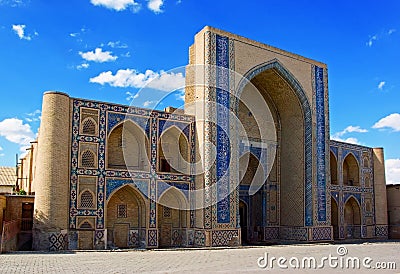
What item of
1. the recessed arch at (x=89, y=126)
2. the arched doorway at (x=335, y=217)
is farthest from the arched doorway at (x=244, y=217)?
the recessed arch at (x=89, y=126)

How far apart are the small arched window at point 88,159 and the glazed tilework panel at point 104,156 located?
186 mm

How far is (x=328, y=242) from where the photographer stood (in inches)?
861

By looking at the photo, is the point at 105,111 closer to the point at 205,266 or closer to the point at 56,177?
the point at 56,177

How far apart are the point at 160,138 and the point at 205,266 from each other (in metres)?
8.19

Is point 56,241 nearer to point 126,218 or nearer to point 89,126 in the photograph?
point 126,218

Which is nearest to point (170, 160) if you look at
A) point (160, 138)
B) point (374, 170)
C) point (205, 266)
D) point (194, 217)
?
point (160, 138)

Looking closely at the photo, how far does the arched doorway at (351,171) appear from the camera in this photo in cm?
2641

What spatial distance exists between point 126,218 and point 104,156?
8.60ft

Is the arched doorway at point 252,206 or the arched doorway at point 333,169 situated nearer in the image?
the arched doorway at point 252,206

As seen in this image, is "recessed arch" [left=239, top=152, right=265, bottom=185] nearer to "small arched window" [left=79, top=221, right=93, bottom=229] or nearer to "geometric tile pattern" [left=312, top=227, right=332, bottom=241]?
"geometric tile pattern" [left=312, top=227, right=332, bottom=241]

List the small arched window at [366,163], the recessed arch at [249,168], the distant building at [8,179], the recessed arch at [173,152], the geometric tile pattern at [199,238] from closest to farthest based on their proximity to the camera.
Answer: the geometric tile pattern at [199,238]
the recessed arch at [173,152]
the recessed arch at [249,168]
the small arched window at [366,163]
the distant building at [8,179]

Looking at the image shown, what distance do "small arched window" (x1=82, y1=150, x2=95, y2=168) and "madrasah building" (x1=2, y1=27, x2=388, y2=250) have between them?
0.03m

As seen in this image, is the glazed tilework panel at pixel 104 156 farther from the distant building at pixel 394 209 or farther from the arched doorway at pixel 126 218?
the distant building at pixel 394 209

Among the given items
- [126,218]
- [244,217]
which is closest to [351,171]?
[244,217]
